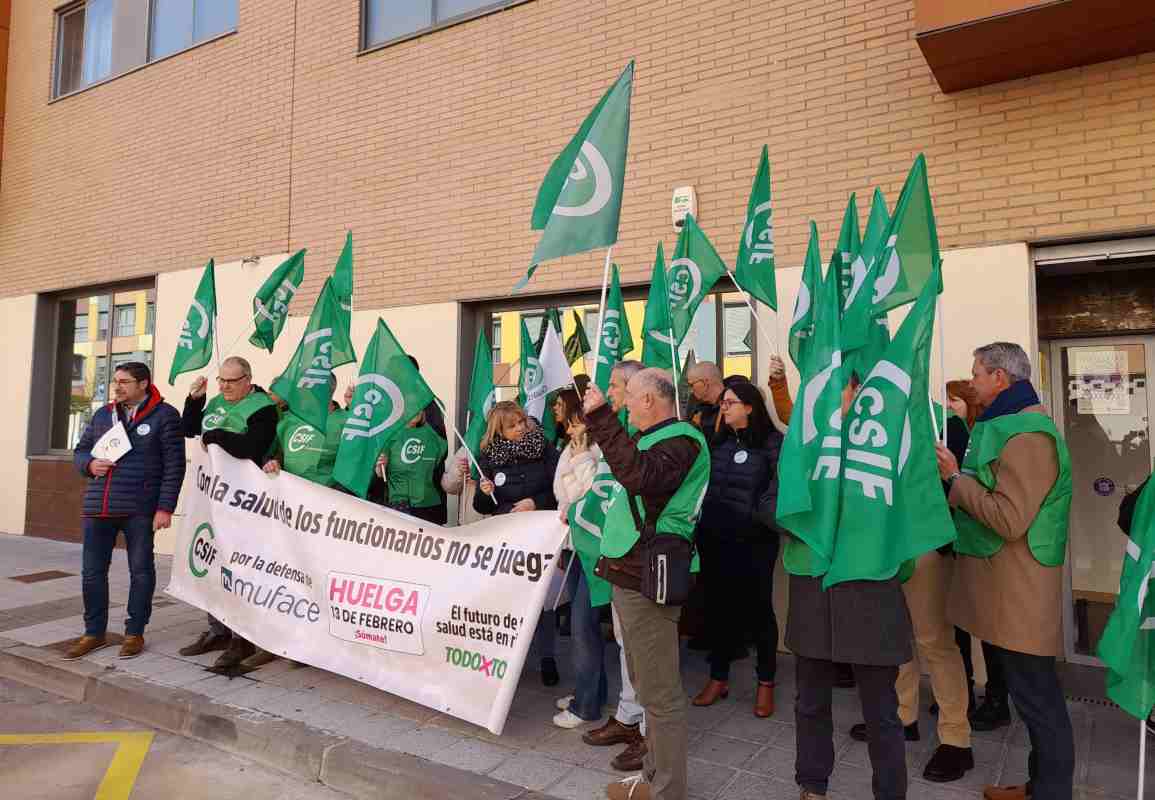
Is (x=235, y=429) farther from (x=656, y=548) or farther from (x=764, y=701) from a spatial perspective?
(x=764, y=701)

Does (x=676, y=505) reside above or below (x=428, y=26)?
below

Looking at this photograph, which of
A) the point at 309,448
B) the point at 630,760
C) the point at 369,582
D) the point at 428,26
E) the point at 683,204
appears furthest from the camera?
the point at 428,26

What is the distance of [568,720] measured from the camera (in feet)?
14.4

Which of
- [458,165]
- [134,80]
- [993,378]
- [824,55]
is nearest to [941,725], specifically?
[993,378]

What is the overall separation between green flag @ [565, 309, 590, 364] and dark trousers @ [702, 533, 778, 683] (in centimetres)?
256

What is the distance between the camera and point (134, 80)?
11.1 m

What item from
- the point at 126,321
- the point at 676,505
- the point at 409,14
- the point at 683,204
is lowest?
the point at 676,505

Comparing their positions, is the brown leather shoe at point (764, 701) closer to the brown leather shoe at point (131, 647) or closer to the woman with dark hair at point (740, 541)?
the woman with dark hair at point (740, 541)

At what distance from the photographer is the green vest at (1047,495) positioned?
326cm

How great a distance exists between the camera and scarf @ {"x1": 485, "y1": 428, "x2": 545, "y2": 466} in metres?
4.98

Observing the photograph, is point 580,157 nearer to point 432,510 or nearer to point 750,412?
point 750,412

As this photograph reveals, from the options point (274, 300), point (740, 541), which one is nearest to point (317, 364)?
point (274, 300)

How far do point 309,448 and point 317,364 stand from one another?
0.61 m

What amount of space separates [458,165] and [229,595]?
486 cm
